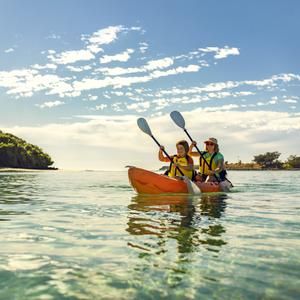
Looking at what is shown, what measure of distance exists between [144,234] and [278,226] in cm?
269

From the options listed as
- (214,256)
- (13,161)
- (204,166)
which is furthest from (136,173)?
(13,161)

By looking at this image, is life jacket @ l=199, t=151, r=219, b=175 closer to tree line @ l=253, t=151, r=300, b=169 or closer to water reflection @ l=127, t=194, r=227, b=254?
water reflection @ l=127, t=194, r=227, b=254

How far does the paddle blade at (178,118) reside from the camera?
17.5m

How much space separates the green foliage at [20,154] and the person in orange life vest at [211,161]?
204 ft

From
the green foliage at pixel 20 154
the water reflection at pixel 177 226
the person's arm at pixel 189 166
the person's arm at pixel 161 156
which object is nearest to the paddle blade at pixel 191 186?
the person's arm at pixel 189 166

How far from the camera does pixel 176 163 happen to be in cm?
1484

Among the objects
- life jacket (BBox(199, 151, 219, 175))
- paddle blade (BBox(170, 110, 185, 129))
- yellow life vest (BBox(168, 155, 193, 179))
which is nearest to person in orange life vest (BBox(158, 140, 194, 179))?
yellow life vest (BBox(168, 155, 193, 179))

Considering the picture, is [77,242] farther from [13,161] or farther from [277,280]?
[13,161]

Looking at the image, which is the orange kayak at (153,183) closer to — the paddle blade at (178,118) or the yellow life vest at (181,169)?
the yellow life vest at (181,169)

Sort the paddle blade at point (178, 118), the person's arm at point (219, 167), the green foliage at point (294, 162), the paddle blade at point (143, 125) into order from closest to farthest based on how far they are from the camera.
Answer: the person's arm at point (219, 167) → the paddle blade at point (143, 125) → the paddle blade at point (178, 118) → the green foliage at point (294, 162)

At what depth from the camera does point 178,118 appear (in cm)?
1761

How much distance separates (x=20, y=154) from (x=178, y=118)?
203 ft

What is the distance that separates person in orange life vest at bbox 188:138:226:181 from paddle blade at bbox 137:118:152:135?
183cm

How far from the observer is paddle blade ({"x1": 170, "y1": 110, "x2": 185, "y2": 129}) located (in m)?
17.5
